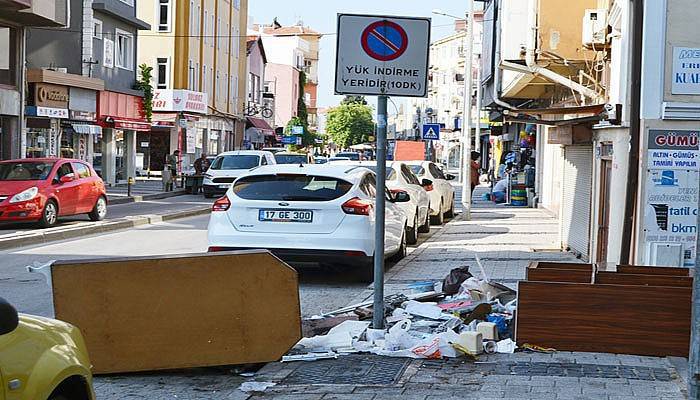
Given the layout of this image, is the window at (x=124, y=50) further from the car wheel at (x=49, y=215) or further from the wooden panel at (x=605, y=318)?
the wooden panel at (x=605, y=318)

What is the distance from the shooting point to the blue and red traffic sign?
28.4 feet

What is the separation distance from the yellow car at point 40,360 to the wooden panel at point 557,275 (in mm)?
4822

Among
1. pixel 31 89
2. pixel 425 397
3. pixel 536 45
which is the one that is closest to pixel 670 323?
pixel 425 397

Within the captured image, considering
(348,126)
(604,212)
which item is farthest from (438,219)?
(348,126)

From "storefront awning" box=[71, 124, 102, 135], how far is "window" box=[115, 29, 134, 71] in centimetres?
439

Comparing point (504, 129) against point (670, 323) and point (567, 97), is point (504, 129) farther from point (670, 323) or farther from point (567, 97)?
point (670, 323)

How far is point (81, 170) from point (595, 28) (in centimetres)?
1282

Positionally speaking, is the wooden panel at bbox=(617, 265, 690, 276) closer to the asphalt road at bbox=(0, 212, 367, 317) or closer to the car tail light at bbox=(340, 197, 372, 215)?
the asphalt road at bbox=(0, 212, 367, 317)

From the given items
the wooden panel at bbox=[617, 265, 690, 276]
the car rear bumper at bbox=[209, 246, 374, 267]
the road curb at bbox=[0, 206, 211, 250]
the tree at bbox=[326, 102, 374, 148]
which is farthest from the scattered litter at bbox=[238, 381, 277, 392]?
the tree at bbox=[326, 102, 374, 148]

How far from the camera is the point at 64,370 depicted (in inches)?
177

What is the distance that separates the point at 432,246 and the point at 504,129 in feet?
93.5

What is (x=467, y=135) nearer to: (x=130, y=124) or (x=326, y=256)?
(x=326, y=256)

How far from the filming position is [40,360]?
14.2 feet

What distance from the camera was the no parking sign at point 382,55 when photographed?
8.64 m
